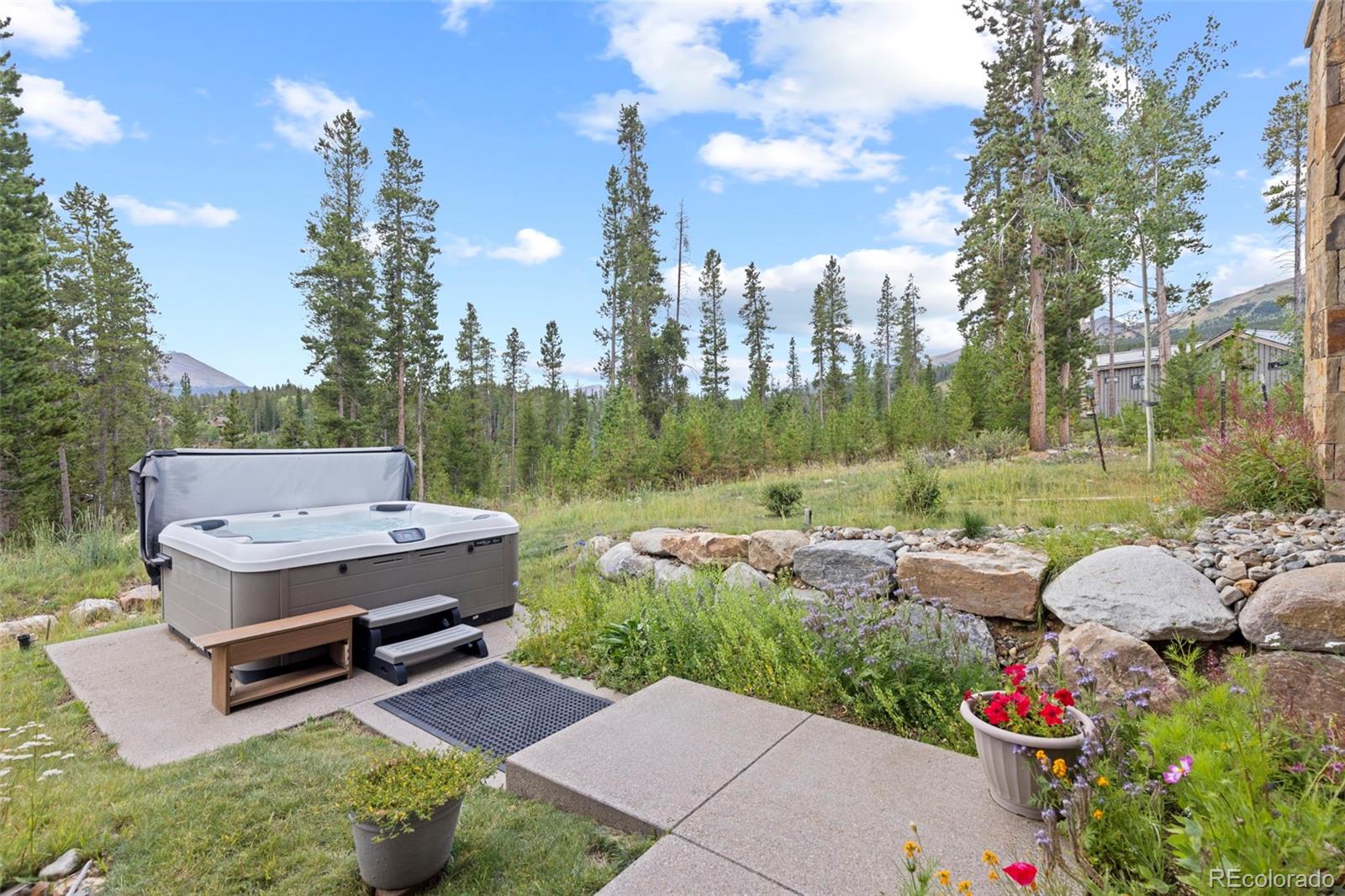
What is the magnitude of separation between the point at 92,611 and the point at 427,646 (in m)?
3.68

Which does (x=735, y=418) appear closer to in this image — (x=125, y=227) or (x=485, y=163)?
(x=485, y=163)

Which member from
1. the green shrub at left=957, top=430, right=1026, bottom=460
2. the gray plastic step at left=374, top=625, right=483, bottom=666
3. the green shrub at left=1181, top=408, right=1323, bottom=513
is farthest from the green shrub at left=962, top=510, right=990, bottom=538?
the green shrub at left=957, top=430, right=1026, bottom=460

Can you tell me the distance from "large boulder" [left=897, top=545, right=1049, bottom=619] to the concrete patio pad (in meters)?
2.61

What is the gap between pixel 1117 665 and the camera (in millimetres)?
2504

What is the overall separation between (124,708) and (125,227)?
79.0ft

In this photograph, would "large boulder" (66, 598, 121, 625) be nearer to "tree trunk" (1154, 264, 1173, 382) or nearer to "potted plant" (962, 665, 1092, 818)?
"potted plant" (962, 665, 1092, 818)

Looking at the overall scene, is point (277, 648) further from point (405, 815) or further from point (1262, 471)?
point (1262, 471)

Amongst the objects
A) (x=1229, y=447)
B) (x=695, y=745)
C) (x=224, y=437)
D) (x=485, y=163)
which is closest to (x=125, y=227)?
(x=224, y=437)

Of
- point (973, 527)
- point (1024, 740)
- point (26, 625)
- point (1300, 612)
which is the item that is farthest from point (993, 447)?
point (26, 625)

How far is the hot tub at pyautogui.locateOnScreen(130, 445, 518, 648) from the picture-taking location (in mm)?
3562

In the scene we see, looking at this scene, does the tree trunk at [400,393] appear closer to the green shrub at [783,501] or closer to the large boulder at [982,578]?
the green shrub at [783,501]

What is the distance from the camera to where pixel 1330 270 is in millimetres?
3607

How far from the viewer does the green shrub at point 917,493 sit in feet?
16.3

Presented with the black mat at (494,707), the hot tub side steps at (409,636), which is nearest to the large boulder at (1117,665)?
the black mat at (494,707)
